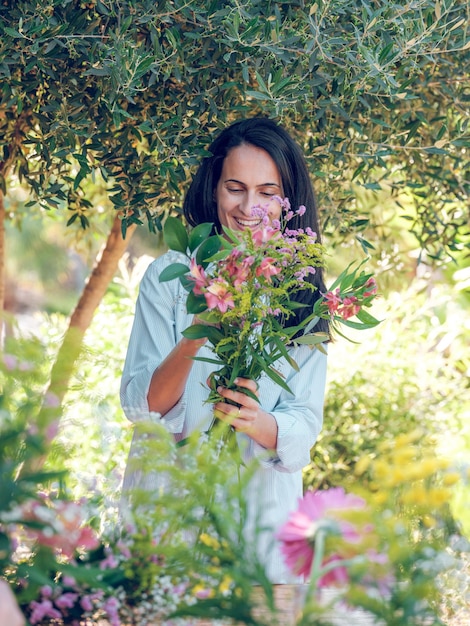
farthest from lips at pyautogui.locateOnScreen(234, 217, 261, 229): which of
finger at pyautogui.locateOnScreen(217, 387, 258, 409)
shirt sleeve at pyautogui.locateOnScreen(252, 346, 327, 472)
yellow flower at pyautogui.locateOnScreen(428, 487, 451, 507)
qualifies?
yellow flower at pyautogui.locateOnScreen(428, 487, 451, 507)

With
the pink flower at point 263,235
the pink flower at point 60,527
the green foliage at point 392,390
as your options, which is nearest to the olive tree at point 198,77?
the pink flower at point 263,235

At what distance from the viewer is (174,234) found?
1632mm

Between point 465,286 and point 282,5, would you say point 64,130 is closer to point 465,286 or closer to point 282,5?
point 282,5

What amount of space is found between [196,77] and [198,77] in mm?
16

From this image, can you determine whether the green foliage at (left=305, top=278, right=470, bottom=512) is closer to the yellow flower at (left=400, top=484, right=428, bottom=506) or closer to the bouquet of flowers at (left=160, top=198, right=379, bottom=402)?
the bouquet of flowers at (left=160, top=198, right=379, bottom=402)

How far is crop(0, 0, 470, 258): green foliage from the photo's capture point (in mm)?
2391

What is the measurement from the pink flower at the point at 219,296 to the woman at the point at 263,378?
1.27 feet

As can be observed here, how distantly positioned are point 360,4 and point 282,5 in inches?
8.9


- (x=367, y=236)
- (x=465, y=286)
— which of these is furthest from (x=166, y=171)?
(x=465, y=286)

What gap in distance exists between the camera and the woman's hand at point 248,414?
77.7 inches

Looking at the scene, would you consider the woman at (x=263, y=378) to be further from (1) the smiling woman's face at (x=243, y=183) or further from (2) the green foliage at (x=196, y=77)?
(2) the green foliage at (x=196, y=77)

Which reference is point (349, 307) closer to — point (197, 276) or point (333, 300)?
point (333, 300)

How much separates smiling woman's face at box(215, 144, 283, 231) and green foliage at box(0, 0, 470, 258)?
122 millimetres

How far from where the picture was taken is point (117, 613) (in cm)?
132
